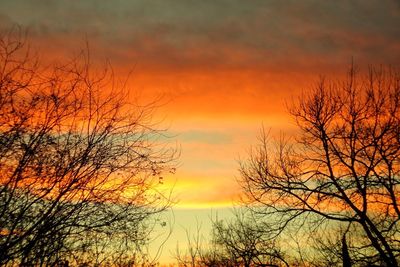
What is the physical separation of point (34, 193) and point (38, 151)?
74 centimetres

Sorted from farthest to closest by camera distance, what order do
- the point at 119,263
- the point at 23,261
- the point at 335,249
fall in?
the point at 335,249
the point at 119,263
the point at 23,261

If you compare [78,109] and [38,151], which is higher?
[78,109]

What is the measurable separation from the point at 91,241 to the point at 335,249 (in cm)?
1323

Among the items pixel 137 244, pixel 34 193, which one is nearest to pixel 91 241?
pixel 137 244

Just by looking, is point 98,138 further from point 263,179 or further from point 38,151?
point 263,179

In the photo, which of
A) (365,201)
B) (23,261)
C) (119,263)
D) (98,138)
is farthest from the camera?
(365,201)

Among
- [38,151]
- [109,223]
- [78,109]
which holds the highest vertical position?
[78,109]

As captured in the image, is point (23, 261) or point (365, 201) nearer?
point (23, 261)

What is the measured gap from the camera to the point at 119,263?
42.8ft

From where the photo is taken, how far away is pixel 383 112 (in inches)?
816

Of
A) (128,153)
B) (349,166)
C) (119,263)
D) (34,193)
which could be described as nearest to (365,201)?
(349,166)

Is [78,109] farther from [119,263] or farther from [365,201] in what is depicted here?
[365,201]

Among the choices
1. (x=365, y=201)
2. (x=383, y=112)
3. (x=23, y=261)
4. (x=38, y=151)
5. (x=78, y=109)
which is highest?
(x=383, y=112)

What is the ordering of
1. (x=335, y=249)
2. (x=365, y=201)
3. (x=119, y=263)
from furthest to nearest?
(x=335, y=249) < (x=365, y=201) < (x=119, y=263)
